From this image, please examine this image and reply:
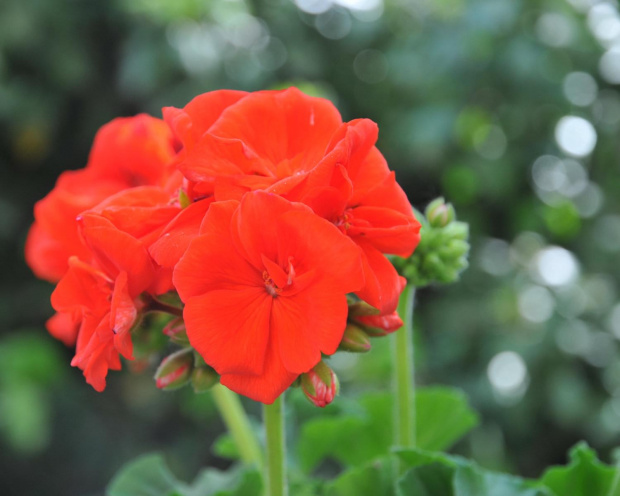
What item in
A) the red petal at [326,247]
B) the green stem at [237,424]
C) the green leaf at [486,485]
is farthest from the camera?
the green stem at [237,424]

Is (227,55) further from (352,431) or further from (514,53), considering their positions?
(352,431)

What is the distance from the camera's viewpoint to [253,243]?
32 centimetres

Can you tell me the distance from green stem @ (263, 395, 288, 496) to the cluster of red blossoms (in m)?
0.06

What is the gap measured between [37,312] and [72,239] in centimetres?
116

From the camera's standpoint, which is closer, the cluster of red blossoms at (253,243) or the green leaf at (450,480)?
the cluster of red blossoms at (253,243)

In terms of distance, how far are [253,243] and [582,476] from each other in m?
0.28

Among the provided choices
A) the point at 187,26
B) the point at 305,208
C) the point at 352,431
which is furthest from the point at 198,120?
the point at 187,26

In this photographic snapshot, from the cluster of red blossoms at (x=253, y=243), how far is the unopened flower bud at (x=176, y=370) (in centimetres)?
3

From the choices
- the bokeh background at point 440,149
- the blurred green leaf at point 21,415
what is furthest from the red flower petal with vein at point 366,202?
the blurred green leaf at point 21,415

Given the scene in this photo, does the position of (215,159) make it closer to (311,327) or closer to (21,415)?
(311,327)

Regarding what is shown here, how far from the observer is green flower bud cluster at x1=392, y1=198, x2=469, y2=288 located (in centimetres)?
43

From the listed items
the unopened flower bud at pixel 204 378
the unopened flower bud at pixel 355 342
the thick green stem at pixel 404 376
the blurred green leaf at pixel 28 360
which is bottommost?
the blurred green leaf at pixel 28 360

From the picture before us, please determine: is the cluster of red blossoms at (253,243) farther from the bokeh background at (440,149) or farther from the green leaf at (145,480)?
the bokeh background at (440,149)

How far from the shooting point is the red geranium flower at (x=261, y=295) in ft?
1.01
